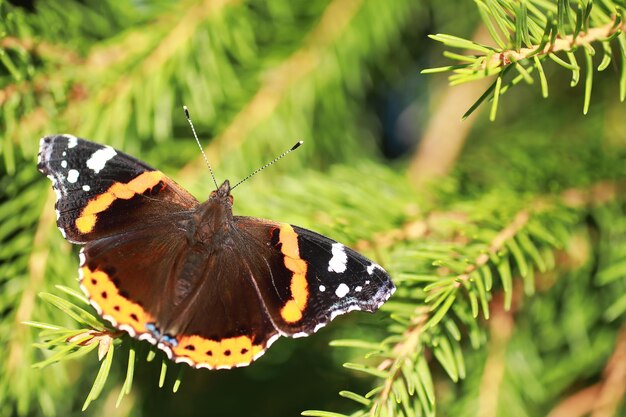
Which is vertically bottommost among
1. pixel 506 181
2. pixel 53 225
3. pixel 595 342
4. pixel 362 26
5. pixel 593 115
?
pixel 595 342

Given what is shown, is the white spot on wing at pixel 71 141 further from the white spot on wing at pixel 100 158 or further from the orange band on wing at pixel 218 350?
the orange band on wing at pixel 218 350

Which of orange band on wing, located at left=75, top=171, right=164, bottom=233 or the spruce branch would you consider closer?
the spruce branch

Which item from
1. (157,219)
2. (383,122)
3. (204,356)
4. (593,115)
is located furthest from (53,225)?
(593,115)

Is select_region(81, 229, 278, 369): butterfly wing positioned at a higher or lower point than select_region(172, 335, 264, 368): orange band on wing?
higher

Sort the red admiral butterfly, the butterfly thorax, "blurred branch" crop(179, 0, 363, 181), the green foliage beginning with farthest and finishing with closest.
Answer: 1. "blurred branch" crop(179, 0, 363, 181)
2. the butterfly thorax
3. the red admiral butterfly
4. the green foliage

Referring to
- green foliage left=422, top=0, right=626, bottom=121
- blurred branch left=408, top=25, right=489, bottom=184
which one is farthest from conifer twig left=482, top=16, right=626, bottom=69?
blurred branch left=408, top=25, right=489, bottom=184

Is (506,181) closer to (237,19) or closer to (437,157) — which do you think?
(437,157)

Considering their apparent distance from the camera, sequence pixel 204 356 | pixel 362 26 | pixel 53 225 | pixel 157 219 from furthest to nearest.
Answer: pixel 362 26, pixel 157 219, pixel 53 225, pixel 204 356

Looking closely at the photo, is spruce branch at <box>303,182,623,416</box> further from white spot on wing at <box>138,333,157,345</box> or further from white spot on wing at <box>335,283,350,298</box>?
white spot on wing at <box>138,333,157,345</box>
